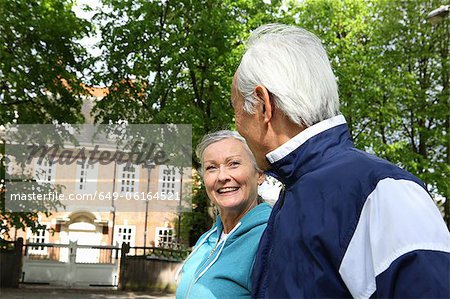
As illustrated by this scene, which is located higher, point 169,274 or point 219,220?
point 219,220

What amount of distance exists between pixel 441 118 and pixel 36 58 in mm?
14912

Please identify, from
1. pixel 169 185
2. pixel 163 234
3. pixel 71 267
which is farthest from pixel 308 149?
pixel 163 234

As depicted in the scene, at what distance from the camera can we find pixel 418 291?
3.55ft

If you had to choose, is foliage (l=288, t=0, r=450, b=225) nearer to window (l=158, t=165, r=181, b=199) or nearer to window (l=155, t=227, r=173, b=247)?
window (l=158, t=165, r=181, b=199)

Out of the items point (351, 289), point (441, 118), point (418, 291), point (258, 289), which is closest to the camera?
point (418, 291)

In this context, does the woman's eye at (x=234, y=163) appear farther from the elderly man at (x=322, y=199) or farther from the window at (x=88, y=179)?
the window at (x=88, y=179)

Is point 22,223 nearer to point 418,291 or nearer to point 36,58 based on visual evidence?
point 36,58

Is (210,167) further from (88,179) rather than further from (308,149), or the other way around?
(88,179)

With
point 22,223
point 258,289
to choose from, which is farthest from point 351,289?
point 22,223

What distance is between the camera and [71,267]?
19.9 metres

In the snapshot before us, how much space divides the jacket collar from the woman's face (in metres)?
1.09

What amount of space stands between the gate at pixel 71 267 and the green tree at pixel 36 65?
16.8 ft

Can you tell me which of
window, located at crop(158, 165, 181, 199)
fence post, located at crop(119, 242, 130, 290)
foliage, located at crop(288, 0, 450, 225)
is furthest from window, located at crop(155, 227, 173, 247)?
foliage, located at crop(288, 0, 450, 225)

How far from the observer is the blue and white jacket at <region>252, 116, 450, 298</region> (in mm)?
1116
